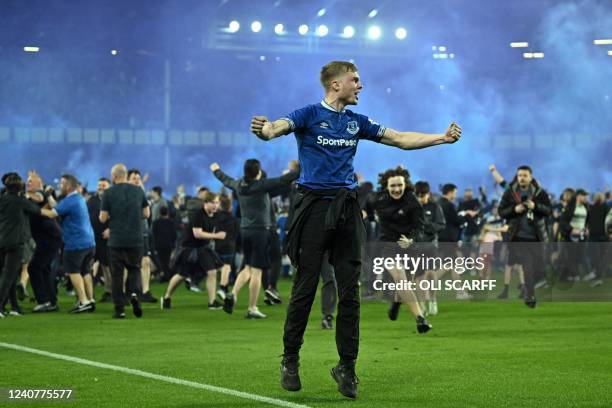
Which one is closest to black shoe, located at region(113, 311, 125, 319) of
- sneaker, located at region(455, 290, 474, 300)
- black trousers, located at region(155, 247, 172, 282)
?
sneaker, located at region(455, 290, 474, 300)

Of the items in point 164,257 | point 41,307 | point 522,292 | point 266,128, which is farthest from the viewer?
point 164,257

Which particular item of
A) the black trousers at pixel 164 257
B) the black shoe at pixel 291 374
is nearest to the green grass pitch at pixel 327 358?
the black shoe at pixel 291 374

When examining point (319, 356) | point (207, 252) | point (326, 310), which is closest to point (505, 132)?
point (207, 252)

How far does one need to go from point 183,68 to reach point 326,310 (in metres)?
30.9

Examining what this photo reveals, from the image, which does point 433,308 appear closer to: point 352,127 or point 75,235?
point 75,235

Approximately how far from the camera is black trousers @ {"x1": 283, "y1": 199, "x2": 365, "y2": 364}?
7227 mm

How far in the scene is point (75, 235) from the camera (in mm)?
15719

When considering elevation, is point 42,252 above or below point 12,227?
below

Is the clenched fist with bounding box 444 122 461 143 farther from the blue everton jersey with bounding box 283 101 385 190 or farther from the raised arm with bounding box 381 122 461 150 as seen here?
the blue everton jersey with bounding box 283 101 385 190

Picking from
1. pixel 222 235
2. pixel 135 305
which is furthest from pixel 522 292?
pixel 135 305

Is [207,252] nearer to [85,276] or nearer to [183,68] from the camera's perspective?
[85,276]

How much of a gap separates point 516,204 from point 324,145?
944cm

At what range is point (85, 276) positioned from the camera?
1647 cm

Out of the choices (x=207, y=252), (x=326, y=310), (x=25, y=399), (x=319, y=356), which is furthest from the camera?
(x=207, y=252)
